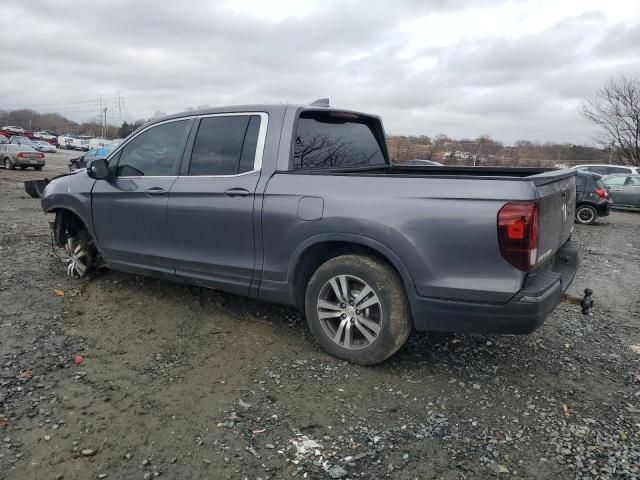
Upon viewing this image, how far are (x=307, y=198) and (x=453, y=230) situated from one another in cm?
107

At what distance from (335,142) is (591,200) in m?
12.3

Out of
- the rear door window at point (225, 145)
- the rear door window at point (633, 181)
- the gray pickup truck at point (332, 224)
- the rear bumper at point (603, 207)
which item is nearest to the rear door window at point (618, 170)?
the rear door window at point (633, 181)

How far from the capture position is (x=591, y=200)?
13883mm

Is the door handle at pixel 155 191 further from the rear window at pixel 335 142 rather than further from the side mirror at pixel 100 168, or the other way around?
the rear window at pixel 335 142

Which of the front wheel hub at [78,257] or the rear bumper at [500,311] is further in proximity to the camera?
the front wheel hub at [78,257]

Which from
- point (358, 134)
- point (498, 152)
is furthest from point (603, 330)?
point (498, 152)

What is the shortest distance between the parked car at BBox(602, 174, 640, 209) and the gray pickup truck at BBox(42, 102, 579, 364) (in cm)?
1640

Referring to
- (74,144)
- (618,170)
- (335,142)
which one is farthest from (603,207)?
(74,144)

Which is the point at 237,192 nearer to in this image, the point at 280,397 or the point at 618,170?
the point at 280,397

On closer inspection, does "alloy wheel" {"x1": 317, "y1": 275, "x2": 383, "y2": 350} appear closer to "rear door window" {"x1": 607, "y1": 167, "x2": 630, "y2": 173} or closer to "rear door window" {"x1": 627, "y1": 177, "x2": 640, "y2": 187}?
"rear door window" {"x1": 627, "y1": 177, "x2": 640, "y2": 187}

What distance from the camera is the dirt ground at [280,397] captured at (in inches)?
100

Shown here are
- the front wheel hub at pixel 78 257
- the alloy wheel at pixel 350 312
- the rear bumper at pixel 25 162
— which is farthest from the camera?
the rear bumper at pixel 25 162

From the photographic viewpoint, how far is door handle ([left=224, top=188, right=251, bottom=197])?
375 centimetres

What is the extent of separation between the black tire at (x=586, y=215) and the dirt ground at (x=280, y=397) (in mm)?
10270
